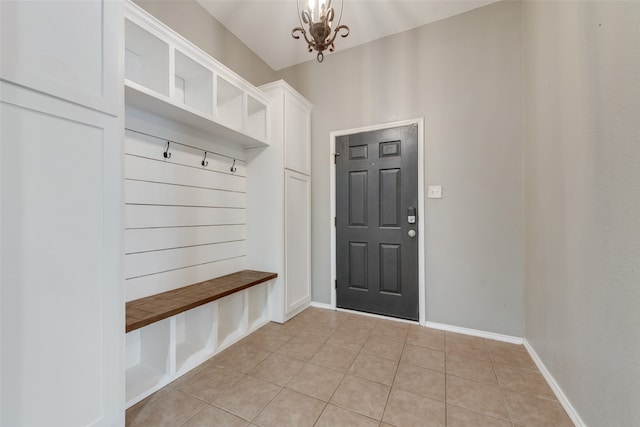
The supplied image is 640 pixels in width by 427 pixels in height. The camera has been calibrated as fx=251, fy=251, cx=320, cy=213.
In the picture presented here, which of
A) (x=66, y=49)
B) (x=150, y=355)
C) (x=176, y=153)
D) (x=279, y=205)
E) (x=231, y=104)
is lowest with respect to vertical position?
(x=150, y=355)

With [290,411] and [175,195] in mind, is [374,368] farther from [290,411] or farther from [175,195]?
[175,195]

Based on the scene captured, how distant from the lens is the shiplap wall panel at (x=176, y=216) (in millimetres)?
1680

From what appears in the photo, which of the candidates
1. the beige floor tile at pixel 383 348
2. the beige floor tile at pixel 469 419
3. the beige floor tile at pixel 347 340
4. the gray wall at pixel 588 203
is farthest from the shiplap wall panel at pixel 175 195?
the gray wall at pixel 588 203

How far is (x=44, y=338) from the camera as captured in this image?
3.02ft

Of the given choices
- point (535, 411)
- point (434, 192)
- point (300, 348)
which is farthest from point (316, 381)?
point (434, 192)

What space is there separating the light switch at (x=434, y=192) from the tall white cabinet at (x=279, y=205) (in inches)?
53.4

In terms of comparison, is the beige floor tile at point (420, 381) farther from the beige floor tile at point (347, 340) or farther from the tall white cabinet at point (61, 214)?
the tall white cabinet at point (61, 214)

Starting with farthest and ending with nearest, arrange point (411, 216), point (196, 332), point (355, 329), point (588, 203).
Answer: point (411, 216), point (355, 329), point (196, 332), point (588, 203)

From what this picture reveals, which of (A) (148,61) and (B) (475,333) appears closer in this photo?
(A) (148,61)

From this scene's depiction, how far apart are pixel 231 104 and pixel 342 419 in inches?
99.8

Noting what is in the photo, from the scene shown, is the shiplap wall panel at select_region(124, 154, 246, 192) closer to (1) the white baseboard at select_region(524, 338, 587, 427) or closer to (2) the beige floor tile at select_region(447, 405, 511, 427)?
(2) the beige floor tile at select_region(447, 405, 511, 427)

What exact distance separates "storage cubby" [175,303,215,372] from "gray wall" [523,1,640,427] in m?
2.28

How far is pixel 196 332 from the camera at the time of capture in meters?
2.04

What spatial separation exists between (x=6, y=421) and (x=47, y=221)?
672 millimetres
